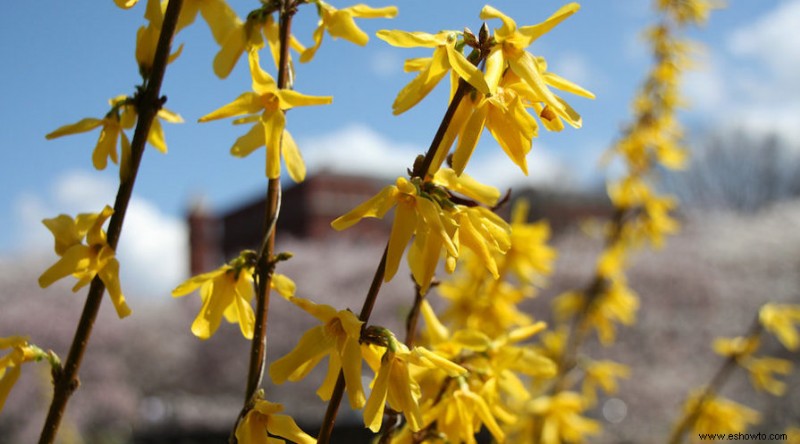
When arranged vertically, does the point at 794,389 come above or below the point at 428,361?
below

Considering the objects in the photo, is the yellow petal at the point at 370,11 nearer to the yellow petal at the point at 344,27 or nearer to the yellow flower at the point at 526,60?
the yellow petal at the point at 344,27

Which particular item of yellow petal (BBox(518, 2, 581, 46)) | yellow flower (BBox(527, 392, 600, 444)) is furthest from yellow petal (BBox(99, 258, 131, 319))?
yellow flower (BBox(527, 392, 600, 444))

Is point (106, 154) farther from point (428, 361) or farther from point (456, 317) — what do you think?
point (456, 317)

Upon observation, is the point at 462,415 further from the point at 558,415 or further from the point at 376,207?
the point at 558,415

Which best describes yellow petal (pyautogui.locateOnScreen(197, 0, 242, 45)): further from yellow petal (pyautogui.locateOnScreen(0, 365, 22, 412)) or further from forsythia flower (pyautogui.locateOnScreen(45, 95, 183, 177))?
yellow petal (pyautogui.locateOnScreen(0, 365, 22, 412))

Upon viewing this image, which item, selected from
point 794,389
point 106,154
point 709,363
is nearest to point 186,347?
point 709,363

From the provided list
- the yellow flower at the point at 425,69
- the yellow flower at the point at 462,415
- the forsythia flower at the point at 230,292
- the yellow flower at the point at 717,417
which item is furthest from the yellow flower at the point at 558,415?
the yellow flower at the point at 425,69
